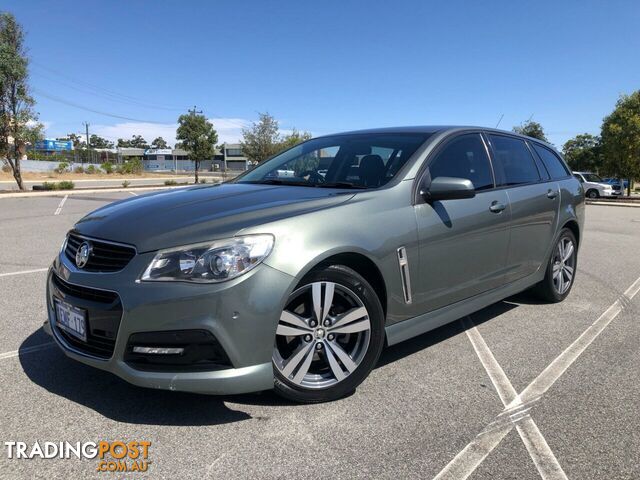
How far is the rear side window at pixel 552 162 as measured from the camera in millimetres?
5262

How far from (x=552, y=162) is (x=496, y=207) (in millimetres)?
1823

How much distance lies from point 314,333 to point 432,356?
127 centimetres

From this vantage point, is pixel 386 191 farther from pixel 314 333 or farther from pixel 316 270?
pixel 314 333

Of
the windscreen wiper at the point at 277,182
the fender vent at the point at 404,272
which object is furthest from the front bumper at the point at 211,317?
the windscreen wiper at the point at 277,182

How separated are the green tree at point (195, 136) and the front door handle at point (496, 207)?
41386 mm

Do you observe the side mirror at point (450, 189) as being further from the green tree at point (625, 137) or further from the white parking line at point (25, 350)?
the green tree at point (625, 137)

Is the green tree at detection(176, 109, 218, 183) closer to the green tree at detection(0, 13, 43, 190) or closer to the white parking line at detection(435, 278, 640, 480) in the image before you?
the green tree at detection(0, 13, 43, 190)

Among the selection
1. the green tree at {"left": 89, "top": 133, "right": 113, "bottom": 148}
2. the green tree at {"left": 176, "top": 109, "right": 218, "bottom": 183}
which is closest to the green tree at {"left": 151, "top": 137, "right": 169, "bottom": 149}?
the green tree at {"left": 89, "top": 133, "right": 113, "bottom": 148}

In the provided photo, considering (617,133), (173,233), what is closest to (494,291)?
(173,233)

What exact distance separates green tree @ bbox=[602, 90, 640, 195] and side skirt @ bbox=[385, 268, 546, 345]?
31.3 m

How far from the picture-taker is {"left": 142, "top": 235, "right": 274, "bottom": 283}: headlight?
8.33ft

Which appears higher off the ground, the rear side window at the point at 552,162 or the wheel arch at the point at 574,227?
the rear side window at the point at 552,162

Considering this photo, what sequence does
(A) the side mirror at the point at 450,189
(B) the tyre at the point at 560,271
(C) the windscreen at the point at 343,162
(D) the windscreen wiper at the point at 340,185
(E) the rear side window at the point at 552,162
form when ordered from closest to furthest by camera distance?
(A) the side mirror at the point at 450,189
(D) the windscreen wiper at the point at 340,185
(C) the windscreen at the point at 343,162
(B) the tyre at the point at 560,271
(E) the rear side window at the point at 552,162

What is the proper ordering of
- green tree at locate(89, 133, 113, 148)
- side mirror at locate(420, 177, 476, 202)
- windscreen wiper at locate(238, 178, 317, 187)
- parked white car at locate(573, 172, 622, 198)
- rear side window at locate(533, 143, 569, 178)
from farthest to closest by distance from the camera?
green tree at locate(89, 133, 113, 148) < parked white car at locate(573, 172, 622, 198) < rear side window at locate(533, 143, 569, 178) < windscreen wiper at locate(238, 178, 317, 187) < side mirror at locate(420, 177, 476, 202)
